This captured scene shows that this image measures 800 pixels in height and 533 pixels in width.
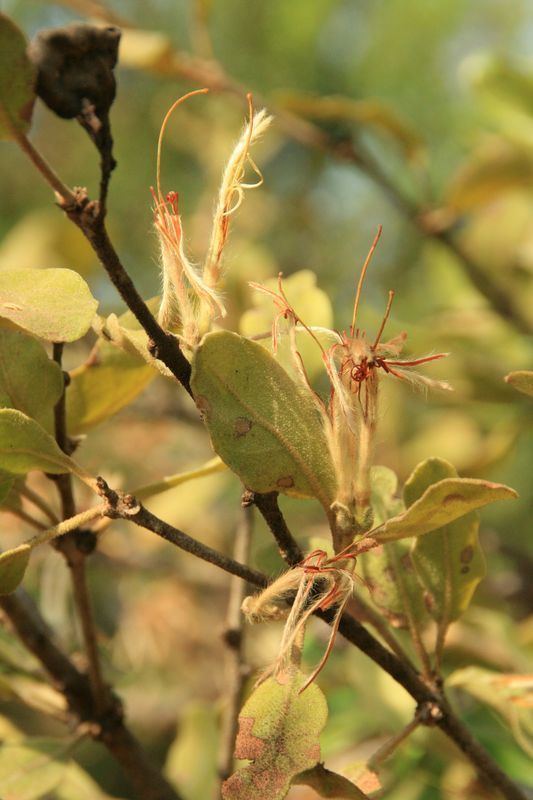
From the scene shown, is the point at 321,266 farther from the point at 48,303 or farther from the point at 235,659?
the point at 48,303

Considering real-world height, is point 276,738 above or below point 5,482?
below

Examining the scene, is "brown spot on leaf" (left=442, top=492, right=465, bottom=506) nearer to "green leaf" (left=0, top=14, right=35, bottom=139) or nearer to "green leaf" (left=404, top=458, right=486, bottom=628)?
"green leaf" (left=404, top=458, right=486, bottom=628)

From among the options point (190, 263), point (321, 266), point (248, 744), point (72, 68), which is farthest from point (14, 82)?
point (321, 266)

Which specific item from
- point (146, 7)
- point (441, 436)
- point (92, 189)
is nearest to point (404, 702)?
point (441, 436)

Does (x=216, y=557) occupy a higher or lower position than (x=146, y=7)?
lower

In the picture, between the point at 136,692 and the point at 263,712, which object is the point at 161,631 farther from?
the point at 263,712

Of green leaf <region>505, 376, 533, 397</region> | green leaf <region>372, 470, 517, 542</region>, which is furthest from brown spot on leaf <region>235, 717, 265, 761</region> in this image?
green leaf <region>505, 376, 533, 397</region>
